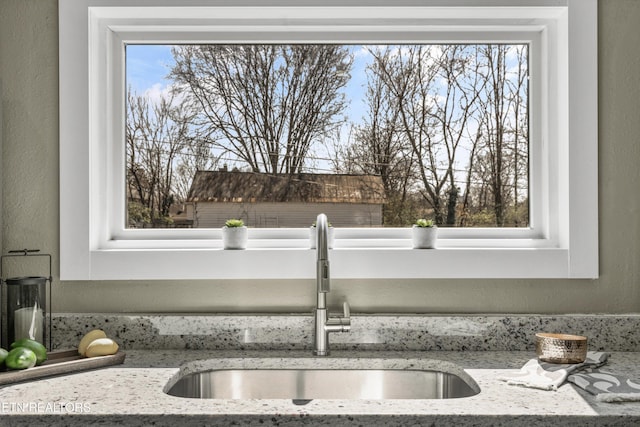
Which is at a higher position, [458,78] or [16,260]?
[458,78]

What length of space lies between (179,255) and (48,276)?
0.41m

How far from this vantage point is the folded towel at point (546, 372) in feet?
4.59

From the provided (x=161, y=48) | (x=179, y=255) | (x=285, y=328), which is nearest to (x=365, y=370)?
(x=285, y=328)

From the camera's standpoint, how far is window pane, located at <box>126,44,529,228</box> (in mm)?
1987

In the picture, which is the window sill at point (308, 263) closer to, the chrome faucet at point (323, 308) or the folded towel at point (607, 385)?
the chrome faucet at point (323, 308)

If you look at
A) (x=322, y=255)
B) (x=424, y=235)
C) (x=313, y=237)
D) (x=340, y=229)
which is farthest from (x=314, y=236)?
(x=424, y=235)

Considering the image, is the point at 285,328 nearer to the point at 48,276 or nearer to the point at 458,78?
the point at 48,276

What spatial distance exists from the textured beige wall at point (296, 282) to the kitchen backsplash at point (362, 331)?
0.06m

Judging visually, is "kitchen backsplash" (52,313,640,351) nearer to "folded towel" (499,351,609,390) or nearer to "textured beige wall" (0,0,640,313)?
"textured beige wall" (0,0,640,313)

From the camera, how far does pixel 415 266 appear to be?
1836mm

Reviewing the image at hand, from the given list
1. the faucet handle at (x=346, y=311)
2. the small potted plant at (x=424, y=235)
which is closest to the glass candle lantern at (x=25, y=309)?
the faucet handle at (x=346, y=311)

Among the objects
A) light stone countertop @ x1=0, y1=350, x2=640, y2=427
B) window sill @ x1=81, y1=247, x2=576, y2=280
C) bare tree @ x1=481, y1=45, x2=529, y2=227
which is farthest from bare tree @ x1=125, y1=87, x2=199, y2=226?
bare tree @ x1=481, y1=45, x2=529, y2=227

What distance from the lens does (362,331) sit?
1.80m

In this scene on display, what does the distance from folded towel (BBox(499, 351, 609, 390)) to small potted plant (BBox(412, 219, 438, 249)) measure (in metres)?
0.47
